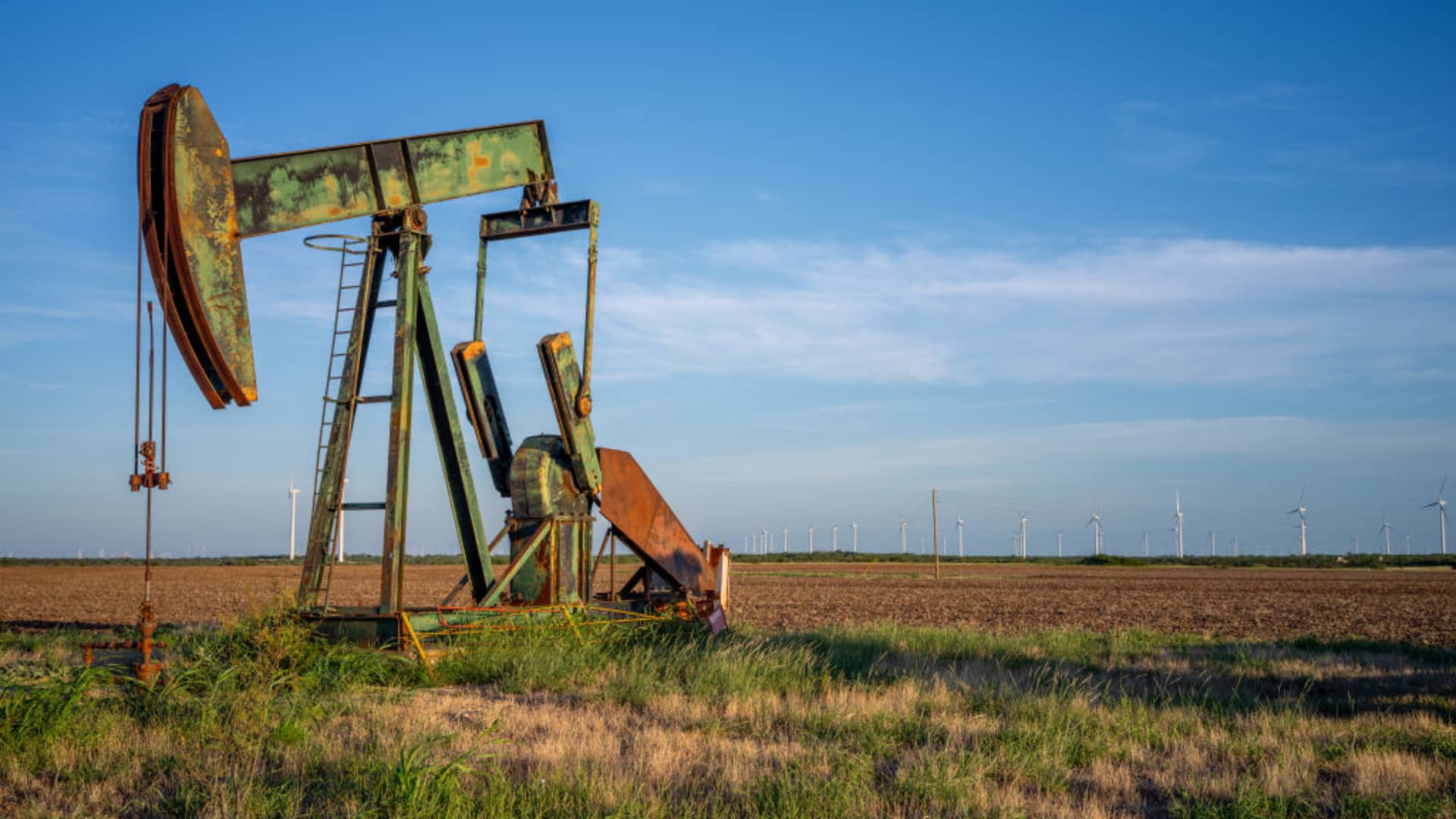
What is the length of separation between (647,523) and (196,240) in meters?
5.40

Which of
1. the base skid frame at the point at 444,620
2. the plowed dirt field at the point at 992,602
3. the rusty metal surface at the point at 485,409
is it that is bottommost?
the plowed dirt field at the point at 992,602

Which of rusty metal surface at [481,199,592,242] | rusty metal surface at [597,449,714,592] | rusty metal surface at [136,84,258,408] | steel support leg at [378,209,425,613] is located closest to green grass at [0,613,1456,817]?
steel support leg at [378,209,425,613]

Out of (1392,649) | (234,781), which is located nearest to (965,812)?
(234,781)

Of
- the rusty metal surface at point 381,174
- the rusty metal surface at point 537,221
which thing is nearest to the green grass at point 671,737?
the rusty metal surface at point 381,174

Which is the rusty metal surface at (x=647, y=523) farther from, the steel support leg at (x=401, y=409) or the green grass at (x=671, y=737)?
the steel support leg at (x=401, y=409)

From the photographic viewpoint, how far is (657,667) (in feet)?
27.5

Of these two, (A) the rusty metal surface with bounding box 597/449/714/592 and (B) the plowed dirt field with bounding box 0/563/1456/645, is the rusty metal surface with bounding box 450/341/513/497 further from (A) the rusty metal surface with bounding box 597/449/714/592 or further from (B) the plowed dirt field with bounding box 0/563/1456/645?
(B) the plowed dirt field with bounding box 0/563/1456/645

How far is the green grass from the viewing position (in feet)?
15.5

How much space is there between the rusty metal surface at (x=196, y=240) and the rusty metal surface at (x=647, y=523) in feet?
13.5

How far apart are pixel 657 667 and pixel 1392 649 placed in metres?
9.79

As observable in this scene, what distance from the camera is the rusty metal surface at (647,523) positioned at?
10367mm

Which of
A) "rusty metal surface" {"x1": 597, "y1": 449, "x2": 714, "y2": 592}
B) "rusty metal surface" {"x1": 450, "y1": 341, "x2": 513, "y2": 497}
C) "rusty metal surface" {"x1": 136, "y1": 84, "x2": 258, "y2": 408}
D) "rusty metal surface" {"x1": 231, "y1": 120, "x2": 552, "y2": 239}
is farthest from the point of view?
"rusty metal surface" {"x1": 597, "y1": 449, "x2": 714, "y2": 592}

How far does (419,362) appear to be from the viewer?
30.1 feet

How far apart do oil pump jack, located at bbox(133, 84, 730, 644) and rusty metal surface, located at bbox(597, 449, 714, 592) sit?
18 millimetres
